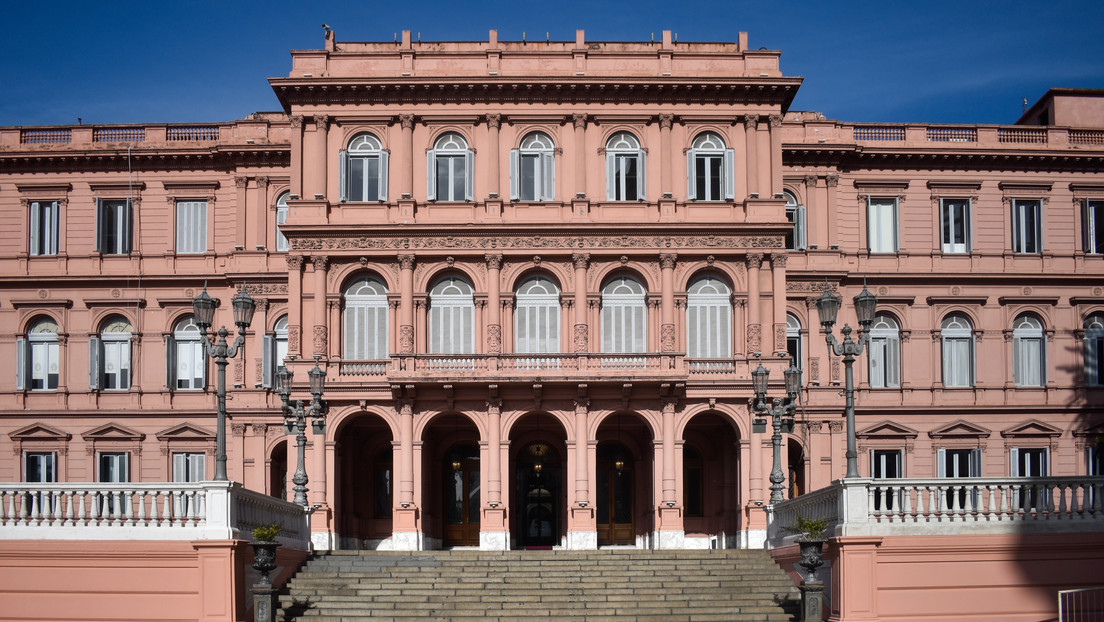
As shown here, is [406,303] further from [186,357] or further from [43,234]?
[43,234]

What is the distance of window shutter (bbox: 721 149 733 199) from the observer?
1718 inches

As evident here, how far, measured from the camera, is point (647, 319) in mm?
Result: 43000

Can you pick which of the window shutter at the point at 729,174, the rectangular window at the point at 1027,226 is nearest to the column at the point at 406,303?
the window shutter at the point at 729,174

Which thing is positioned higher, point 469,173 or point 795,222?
point 469,173

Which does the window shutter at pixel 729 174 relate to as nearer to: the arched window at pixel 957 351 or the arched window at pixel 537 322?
the arched window at pixel 537 322

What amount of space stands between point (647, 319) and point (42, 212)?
22150 mm

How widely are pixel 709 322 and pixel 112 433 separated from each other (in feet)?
68.5

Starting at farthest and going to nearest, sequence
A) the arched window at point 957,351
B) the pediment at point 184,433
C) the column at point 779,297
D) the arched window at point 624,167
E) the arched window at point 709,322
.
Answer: the arched window at point 957,351
the pediment at point 184,433
the arched window at point 624,167
the arched window at point 709,322
the column at point 779,297

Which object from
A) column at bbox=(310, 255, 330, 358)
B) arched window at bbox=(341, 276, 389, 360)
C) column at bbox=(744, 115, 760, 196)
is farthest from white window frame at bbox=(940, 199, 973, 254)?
column at bbox=(310, 255, 330, 358)

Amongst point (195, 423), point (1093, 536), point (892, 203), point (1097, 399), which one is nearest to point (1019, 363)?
point (1097, 399)

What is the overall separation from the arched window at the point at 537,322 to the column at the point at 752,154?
710 centimetres

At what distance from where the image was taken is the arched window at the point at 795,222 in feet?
156

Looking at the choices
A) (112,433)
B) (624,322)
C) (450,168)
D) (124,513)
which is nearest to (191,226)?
(112,433)

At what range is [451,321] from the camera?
4312cm
